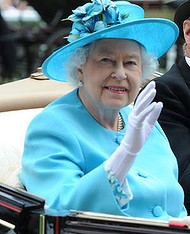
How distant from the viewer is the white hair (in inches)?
82.0

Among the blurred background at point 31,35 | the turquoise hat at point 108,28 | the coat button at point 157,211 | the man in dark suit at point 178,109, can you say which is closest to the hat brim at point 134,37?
the turquoise hat at point 108,28

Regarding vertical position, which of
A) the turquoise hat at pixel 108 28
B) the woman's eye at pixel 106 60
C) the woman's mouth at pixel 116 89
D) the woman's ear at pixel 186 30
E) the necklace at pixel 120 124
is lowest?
the necklace at pixel 120 124

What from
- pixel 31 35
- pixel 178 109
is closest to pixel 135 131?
pixel 178 109

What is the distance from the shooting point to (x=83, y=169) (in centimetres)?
200

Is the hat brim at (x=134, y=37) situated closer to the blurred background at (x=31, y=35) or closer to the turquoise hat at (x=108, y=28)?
the turquoise hat at (x=108, y=28)

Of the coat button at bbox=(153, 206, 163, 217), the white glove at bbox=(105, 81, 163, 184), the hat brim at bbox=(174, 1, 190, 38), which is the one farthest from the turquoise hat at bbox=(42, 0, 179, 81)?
the hat brim at bbox=(174, 1, 190, 38)

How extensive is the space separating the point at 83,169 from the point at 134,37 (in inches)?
17.3

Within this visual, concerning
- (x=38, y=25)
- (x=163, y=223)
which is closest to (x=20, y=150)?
(x=163, y=223)

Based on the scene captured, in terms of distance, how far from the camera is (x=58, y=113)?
2051mm

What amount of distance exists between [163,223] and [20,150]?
44.7 inches

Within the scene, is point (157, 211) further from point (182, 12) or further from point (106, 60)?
point (182, 12)

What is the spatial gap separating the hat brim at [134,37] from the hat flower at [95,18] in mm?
46

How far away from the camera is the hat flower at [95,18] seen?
6.77ft

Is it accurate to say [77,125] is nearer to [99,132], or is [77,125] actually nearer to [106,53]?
[99,132]
